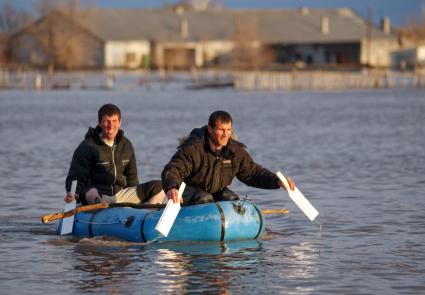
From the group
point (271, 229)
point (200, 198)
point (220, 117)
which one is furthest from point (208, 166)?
point (271, 229)

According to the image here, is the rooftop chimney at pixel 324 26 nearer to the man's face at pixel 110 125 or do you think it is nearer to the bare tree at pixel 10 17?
the bare tree at pixel 10 17

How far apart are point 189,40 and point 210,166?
10486 centimetres

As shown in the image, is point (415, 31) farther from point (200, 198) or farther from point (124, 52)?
point (200, 198)

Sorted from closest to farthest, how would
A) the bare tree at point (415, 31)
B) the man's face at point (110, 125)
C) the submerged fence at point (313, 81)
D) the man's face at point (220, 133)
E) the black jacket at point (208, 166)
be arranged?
the man's face at point (220, 133) → the black jacket at point (208, 166) → the man's face at point (110, 125) → the submerged fence at point (313, 81) → the bare tree at point (415, 31)

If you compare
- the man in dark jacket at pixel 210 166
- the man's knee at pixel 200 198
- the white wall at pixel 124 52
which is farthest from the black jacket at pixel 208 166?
the white wall at pixel 124 52

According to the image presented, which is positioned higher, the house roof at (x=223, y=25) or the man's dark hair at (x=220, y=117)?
the house roof at (x=223, y=25)

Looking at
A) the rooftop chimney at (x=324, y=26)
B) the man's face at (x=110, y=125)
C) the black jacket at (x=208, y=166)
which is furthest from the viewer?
the rooftop chimney at (x=324, y=26)

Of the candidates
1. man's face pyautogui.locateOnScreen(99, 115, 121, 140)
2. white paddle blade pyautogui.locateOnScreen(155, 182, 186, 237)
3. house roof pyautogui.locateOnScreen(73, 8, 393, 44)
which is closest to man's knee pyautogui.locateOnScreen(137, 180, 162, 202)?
man's face pyautogui.locateOnScreen(99, 115, 121, 140)

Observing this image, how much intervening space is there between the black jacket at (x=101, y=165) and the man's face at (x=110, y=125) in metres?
0.15

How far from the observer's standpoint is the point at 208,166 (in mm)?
14008

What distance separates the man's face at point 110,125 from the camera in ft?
48.7

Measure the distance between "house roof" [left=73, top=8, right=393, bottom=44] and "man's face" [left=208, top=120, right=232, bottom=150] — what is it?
10280cm

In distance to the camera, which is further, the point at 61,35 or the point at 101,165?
the point at 61,35

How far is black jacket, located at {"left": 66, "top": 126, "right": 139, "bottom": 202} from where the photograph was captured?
1511cm
